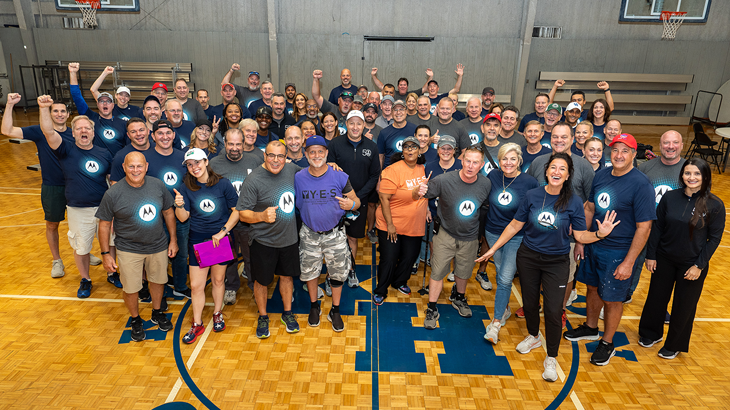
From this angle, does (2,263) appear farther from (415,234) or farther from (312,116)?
(415,234)

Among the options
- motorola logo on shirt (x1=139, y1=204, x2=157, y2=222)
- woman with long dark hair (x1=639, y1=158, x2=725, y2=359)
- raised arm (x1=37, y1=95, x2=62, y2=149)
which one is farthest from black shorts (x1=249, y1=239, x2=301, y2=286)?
woman with long dark hair (x1=639, y1=158, x2=725, y2=359)

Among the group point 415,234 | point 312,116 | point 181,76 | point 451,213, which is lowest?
point 415,234

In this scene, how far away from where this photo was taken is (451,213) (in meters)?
4.24

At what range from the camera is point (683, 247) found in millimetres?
3791

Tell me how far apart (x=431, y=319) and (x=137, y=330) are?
3.04 m

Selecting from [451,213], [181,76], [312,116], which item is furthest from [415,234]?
[181,76]

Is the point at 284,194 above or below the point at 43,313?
above

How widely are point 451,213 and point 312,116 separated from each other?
3.36 meters

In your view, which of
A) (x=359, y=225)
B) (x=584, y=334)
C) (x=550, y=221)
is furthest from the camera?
(x=359, y=225)

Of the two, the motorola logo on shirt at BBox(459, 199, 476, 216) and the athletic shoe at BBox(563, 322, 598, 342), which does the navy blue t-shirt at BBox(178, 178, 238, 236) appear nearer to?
the motorola logo on shirt at BBox(459, 199, 476, 216)

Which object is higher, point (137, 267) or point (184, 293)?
point (137, 267)

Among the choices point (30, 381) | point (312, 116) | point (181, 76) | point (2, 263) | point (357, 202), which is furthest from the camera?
point (181, 76)

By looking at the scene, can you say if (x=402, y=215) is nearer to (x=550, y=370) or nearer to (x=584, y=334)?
(x=550, y=370)

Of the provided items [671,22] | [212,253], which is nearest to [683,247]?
[212,253]
